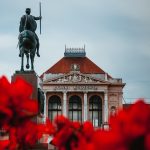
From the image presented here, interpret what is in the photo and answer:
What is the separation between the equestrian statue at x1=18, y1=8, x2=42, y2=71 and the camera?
45.8 feet

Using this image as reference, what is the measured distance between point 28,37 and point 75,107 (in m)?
60.4

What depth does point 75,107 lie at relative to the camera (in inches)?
2913

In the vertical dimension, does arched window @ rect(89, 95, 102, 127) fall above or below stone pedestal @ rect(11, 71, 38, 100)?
above

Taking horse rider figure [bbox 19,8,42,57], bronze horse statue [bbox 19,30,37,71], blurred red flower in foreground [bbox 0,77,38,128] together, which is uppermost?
horse rider figure [bbox 19,8,42,57]

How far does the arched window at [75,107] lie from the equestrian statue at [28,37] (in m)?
58.7

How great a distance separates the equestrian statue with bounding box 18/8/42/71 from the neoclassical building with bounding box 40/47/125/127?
5712 cm

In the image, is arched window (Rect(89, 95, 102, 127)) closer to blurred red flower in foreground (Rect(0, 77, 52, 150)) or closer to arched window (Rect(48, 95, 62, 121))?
arched window (Rect(48, 95, 62, 121))

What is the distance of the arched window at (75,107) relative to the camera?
73125 millimetres

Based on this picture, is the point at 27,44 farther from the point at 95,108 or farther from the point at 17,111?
the point at 95,108

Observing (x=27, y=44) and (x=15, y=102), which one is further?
(x=27, y=44)

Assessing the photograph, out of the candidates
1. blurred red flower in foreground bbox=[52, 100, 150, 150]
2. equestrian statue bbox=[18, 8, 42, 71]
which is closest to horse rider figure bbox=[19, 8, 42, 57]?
equestrian statue bbox=[18, 8, 42, 71]

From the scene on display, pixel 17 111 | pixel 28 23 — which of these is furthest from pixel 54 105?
pixel 17 111

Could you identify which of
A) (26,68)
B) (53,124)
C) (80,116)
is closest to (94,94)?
(80,116)

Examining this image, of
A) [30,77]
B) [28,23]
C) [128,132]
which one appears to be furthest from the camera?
[28,23]
